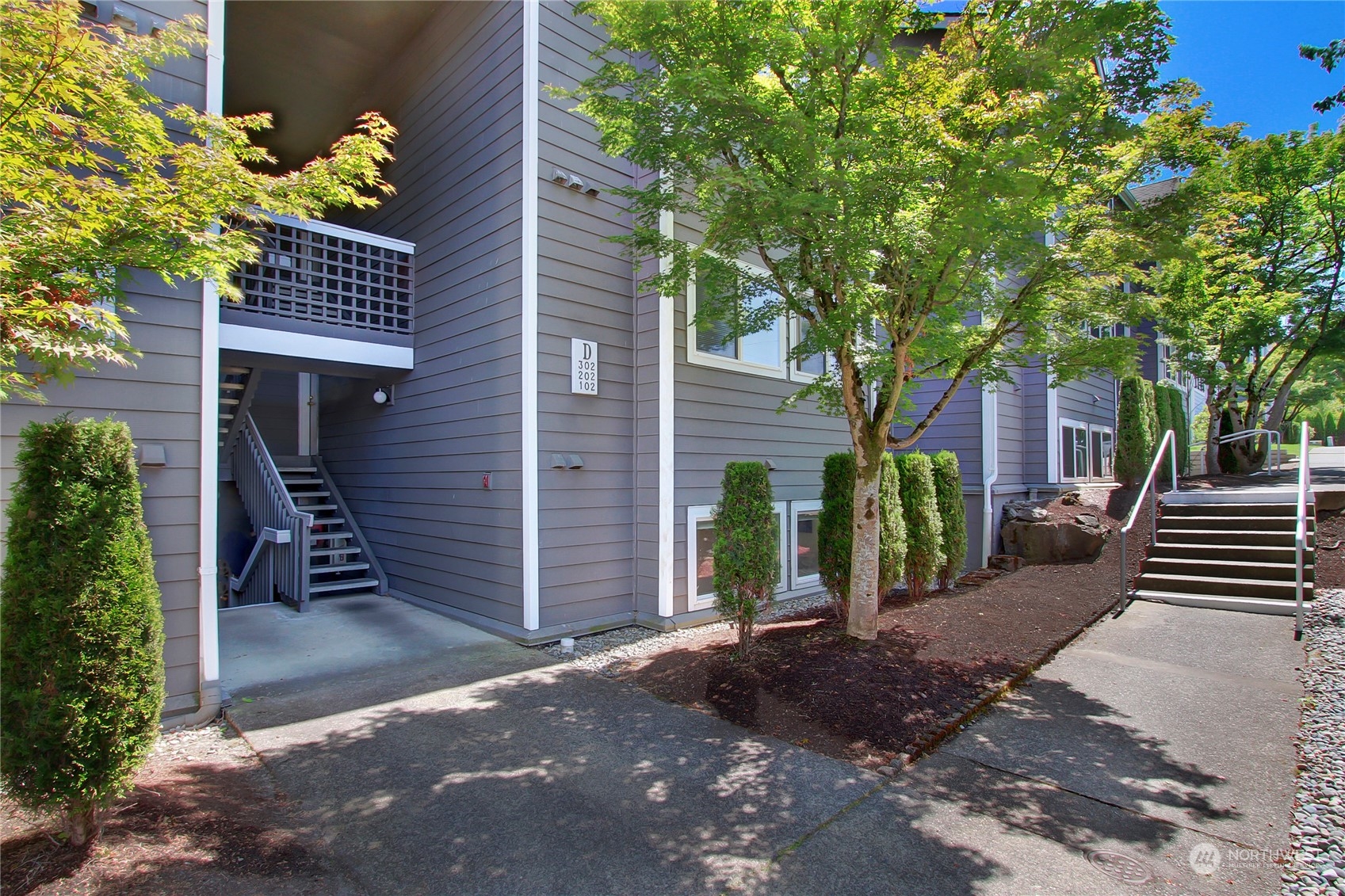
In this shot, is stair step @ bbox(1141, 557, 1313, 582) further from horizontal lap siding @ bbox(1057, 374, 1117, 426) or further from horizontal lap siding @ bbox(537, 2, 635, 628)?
horizontal lap siding @ bbox(537, 2, 635, 628)

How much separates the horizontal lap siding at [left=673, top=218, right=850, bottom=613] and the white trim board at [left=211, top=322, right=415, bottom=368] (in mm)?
3314

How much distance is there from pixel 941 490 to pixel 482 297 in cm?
578

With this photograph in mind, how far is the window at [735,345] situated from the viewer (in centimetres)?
683

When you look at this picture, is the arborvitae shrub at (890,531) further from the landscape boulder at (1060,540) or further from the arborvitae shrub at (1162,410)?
the arborvitae shrub at (1162,410)

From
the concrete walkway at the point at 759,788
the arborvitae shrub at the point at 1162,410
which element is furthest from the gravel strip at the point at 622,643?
the arborvitae shrub at the point at 1162,410

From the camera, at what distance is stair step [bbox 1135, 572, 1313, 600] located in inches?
244

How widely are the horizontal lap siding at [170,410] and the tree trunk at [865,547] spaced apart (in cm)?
490

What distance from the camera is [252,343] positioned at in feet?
20.4

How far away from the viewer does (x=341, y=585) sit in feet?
24.7

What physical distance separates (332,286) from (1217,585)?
10645mm

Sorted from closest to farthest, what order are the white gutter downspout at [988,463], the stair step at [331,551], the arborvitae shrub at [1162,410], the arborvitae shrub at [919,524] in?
the arborvitae shrub at [919,524] < the stair step at [331,551] < the white gutter downspout at [988,463] < the arborvitae shrub at [1162,410]

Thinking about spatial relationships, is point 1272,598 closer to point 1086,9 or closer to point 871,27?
point 1086,9

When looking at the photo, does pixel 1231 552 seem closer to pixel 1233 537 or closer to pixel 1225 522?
pixel 1233 537

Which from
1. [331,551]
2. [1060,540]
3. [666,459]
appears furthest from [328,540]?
[1060,540]
